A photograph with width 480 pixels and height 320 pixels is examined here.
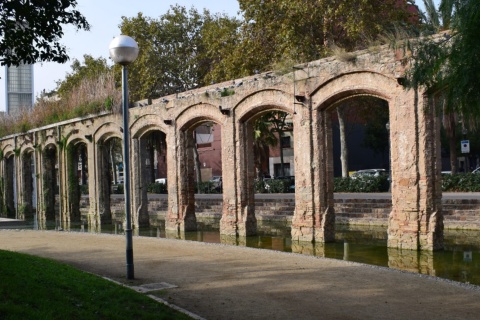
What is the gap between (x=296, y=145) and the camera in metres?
15.4

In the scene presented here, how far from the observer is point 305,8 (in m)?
25.0

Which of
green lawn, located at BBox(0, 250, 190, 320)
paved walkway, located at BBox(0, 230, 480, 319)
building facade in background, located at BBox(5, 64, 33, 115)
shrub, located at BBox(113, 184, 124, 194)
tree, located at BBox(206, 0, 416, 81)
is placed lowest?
paved walkway, located at BBox(0, 230, 480, 319)

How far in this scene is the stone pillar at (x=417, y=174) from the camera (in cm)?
1273

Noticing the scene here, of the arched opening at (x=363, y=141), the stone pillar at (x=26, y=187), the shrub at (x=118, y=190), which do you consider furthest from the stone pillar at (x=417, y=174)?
the shrub at (x=118, y=190)

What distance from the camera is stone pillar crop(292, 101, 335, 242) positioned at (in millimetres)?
14828

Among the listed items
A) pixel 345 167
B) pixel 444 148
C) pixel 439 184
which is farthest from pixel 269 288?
pixel 444 148

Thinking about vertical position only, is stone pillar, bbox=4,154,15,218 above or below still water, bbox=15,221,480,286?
above

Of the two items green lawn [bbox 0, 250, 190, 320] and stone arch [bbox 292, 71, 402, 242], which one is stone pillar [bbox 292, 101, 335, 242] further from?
green lawn [bbox 0, 250, 190, 320]

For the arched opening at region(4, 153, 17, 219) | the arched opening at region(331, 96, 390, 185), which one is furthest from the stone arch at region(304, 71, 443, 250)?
the arched opening at region(4, 153, 17, 219)

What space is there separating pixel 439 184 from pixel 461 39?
7.36m

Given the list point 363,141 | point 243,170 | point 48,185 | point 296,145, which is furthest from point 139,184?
point 363,141

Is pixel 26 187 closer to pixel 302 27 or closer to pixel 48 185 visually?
pixel 48 185

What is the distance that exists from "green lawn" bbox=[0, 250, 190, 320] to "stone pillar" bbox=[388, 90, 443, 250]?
24.9 ft

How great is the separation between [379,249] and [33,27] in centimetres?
934
